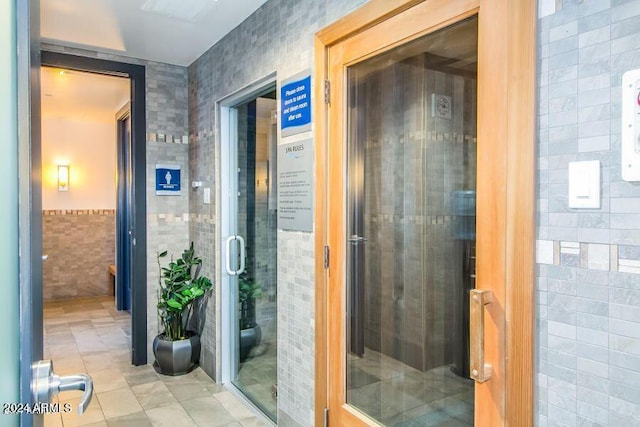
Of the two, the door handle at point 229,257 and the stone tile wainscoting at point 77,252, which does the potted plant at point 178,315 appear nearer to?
the door handle at point 229,257

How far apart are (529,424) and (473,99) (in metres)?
1.04

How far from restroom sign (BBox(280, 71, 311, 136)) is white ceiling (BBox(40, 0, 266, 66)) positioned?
2.25ft

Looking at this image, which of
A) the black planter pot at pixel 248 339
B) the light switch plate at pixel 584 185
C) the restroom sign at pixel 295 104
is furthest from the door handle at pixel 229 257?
the light switch plate at pixel 584 185

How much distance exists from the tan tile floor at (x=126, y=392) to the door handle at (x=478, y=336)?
194cm

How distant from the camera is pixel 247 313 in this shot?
3289 millimetres

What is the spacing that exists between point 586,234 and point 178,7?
2699mm

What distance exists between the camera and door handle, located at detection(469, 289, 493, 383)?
1.37 metres

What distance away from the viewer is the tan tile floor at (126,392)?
9.44ft

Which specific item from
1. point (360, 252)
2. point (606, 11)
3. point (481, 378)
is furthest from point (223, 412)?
point (606, 11)

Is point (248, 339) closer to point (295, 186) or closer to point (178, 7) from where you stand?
point (295, 186)

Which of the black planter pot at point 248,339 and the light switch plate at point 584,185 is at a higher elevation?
the light switch plate at point 584,185

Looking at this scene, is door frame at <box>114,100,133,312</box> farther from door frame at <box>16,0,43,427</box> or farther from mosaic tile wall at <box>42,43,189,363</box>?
door frame at <box>16,0,43,427</box>

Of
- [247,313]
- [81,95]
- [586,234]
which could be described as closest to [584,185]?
[586,234]

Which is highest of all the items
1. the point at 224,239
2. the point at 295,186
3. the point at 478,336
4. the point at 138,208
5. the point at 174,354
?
the point at 295,186
